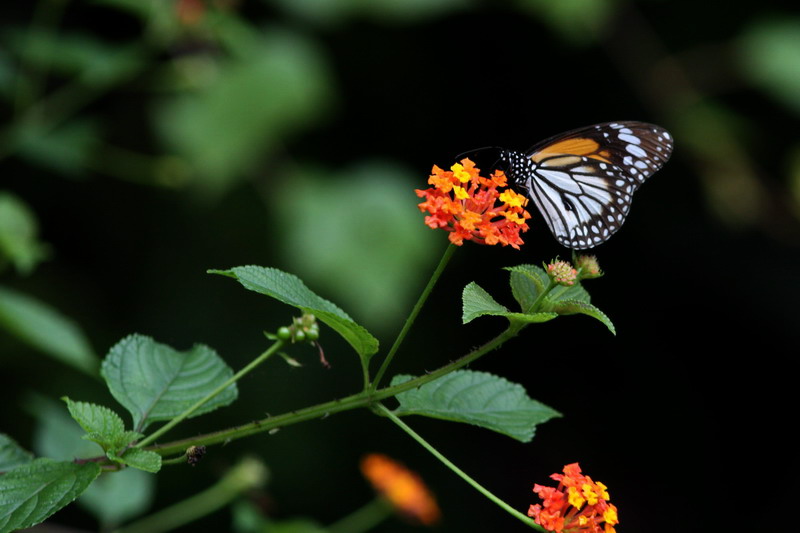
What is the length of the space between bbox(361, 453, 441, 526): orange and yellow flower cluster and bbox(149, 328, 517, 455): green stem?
1.13m

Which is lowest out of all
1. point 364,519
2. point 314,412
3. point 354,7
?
Answer: point 364,519

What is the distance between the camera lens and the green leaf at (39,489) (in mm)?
971

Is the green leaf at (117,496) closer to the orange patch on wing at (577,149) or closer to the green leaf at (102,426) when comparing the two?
the green leaf at (102,426)

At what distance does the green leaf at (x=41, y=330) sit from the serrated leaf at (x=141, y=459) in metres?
0.66

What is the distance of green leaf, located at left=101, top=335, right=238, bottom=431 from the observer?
1213 mm

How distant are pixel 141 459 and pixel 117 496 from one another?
2.49 ft

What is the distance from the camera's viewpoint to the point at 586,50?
4129 millimetres

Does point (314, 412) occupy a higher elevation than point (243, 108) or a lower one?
lower

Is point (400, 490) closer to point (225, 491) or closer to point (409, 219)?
point (225, 491)

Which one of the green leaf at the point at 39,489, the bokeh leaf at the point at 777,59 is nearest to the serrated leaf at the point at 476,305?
the green leaf at the point at 39,489

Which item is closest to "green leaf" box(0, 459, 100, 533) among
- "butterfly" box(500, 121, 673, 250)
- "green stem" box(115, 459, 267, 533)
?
"green stem" box(115, 459, 267, 533)

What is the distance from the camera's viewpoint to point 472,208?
1.25m

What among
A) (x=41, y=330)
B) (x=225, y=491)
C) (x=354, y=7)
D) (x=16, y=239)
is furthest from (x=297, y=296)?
(x=354, y=7)

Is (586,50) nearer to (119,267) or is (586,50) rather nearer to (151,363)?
(119,267)
